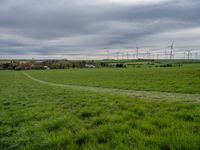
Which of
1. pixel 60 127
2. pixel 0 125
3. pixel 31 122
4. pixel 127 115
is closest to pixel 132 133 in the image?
pixel 127 115

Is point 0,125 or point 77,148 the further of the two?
point 0,125

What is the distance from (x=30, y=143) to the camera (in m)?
4.91

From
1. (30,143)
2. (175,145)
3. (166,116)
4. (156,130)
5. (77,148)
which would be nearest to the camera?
(175,145)

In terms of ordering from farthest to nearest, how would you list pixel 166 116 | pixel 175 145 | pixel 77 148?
pixel 166 116
pixel 77 148
pixel 175 145

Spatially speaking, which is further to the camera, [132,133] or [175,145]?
[132,133]

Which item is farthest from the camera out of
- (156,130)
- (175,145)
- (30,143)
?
(156,130)

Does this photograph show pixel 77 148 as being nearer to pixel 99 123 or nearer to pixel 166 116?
pixel 99 123

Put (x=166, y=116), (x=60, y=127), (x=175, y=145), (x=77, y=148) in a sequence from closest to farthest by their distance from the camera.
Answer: (x=175, y=145)
(x=77, y=148)
(x=60, y=127)
(x=166, y=116)

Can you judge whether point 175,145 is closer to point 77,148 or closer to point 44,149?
point 77,148

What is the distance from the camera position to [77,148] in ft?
14.7

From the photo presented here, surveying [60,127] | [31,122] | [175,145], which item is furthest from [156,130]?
[31,122]

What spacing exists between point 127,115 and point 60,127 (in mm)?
2553

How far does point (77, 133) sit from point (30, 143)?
1.31 metres

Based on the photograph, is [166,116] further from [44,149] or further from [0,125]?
[0,125]
